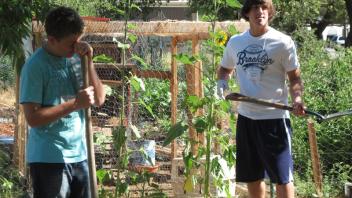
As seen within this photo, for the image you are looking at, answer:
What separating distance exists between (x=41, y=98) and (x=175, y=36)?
2996 millimetres

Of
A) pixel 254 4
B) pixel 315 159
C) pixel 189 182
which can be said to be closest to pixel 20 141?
pixel 189 182

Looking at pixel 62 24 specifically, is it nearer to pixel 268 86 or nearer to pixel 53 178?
pixel 53 178

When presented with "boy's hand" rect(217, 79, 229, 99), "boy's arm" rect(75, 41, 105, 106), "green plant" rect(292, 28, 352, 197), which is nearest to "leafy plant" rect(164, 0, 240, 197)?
"boy's hand" rect(217, 79, 229, 99)

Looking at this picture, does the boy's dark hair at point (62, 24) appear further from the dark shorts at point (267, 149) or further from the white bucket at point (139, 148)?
the white bucket at point (139, 148)

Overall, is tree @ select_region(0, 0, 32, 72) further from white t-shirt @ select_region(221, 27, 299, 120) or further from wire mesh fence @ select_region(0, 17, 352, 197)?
white t-shirt @ select_region(221, 27, 299, 120)

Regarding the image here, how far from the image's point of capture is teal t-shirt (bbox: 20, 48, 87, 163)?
10.9 ft

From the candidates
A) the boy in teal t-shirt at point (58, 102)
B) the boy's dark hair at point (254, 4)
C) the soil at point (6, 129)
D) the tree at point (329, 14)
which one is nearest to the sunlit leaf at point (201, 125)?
the boy's dark hair at point (254, 4)

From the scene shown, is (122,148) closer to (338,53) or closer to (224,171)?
(224,171)

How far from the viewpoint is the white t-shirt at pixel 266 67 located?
4344mm

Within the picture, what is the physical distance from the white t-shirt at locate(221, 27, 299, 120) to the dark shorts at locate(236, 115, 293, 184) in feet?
0.20

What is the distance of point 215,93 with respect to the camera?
16.2 ft

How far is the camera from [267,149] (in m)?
4.41

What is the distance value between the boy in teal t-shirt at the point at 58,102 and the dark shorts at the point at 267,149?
133 centimetres

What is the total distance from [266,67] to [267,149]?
0.53 metres
